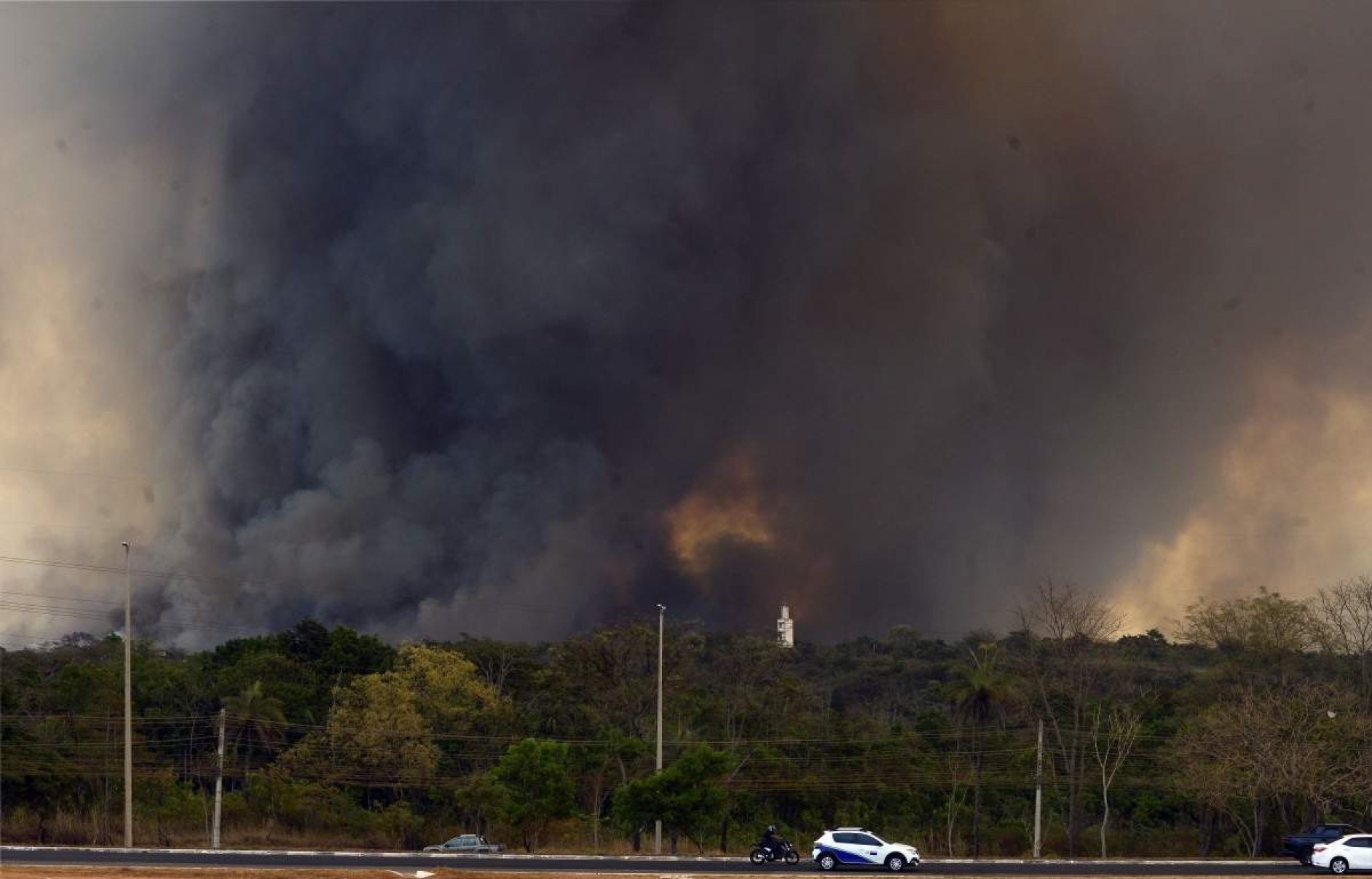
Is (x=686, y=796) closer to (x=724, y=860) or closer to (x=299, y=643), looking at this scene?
(x=724, y=860)

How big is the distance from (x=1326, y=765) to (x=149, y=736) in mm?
81544

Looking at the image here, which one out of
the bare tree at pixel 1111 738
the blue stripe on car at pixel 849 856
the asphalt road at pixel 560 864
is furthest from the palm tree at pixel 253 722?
the bare tree at pixel 1111 738

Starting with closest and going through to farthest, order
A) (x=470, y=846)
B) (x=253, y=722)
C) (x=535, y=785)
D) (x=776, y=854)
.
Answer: (x=776, y=854), (x=470, y=846), (x=535, y=785), (x=253, y=722)

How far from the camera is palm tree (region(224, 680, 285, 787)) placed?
10650cm

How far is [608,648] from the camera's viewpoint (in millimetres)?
→ 125062

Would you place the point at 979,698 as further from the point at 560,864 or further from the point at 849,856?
the point at 560,864

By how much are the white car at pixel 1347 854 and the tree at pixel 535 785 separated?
3950 centimetres

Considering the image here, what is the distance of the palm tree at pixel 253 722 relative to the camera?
106 metres

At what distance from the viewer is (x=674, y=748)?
109 meters

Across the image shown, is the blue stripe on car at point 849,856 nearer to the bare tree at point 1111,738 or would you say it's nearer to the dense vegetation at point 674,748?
the dense vegetation at point 674,748

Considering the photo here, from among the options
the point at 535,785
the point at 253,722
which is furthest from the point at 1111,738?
the point at 253,722

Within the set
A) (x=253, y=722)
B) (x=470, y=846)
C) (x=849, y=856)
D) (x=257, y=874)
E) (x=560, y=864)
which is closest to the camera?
(x=257, y=874)

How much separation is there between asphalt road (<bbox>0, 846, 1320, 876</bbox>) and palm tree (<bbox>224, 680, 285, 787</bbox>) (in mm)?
31532

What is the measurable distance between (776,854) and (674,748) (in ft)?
136
